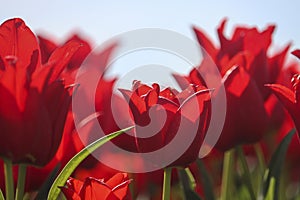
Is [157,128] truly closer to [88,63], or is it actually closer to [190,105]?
[190,105]

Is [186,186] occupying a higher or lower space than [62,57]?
lower

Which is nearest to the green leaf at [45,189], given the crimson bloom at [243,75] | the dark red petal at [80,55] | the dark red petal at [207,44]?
the crimson bloom at [243,75]

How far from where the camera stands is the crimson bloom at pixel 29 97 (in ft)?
2.31

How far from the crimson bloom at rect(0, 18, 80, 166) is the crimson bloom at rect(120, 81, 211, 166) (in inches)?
3.2

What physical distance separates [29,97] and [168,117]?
0.16m

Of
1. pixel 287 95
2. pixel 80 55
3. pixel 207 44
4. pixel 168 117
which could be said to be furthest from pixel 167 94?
pixel 80 55

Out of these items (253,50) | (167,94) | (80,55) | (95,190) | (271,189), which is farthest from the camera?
(80,55)

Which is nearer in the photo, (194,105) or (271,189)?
(194,105)

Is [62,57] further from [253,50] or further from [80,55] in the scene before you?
[80,55]

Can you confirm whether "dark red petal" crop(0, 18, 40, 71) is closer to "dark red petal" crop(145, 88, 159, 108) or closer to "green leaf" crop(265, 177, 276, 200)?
"dark red petal" crop(145, 88, 159, 108)

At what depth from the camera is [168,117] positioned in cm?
76

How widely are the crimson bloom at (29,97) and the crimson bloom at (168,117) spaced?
0.26 ft

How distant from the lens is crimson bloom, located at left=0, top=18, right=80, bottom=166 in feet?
2.31

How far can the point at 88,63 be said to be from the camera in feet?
3.83
